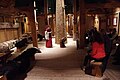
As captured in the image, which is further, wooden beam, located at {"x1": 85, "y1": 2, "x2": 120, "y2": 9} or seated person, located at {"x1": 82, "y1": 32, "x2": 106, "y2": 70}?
wooden beam, located at {"x1": 85, "y1": 2, "x2": 120, "y2": 9}

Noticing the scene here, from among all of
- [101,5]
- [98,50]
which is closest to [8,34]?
[101,5]

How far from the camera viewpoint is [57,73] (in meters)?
6.24

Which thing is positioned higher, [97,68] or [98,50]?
[98,50]

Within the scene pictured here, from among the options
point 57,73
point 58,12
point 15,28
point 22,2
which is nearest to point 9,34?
point 15,28

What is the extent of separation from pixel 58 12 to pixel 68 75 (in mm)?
8720

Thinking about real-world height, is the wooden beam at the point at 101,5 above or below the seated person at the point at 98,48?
above

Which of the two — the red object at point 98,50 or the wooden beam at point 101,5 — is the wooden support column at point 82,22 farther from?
the red object at point 98,50

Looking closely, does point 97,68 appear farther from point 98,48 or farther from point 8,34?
point 8,34

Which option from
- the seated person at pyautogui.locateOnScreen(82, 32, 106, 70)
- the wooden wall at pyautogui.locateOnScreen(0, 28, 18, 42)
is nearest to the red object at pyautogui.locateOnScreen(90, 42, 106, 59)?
the seated person at pyautogui.locateOnScreen(82, 32, 106, 70)

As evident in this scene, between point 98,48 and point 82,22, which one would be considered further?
point 82,22

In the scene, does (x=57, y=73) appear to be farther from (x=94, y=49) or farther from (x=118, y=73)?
(x=118, y=73)

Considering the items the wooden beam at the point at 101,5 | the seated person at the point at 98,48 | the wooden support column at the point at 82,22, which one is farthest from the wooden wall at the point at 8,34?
the seated person at the point at 98,48

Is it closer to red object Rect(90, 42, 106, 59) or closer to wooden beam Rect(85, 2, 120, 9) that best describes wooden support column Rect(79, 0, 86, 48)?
wooden beam Rect(85, 2, 120, 9)

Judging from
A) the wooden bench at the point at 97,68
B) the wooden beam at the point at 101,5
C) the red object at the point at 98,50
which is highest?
the wooden beam at the point at 101,5
